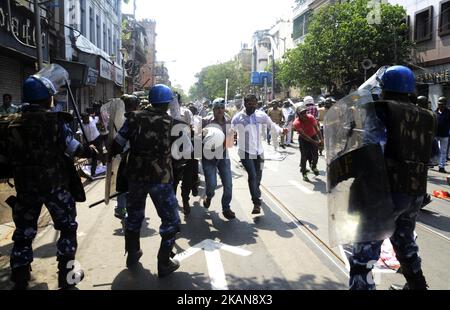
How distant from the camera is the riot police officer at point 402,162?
121 inches

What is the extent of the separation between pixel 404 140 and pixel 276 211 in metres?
3.90

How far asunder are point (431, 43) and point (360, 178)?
19.5m

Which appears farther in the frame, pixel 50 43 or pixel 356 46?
pixel 356 46

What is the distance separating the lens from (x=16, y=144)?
12.0 ft

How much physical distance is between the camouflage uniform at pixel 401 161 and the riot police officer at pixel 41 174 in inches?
99.3

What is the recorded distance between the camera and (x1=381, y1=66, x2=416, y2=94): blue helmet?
3205 millimetres

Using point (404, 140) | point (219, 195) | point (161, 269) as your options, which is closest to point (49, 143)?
point (161, 269)

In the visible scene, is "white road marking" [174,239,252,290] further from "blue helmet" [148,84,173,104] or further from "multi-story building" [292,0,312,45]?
"multi-story building" [292,0,312,45]

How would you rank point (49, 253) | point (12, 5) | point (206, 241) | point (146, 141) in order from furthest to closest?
point (12, 5) → point (206, 241) → point (49, 253) → point (146, 141)

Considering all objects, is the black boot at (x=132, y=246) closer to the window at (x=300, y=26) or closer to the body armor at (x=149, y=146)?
the body armor at (x=149, y=146)

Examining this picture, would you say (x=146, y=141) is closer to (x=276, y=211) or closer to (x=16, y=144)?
(x=16, y=144)

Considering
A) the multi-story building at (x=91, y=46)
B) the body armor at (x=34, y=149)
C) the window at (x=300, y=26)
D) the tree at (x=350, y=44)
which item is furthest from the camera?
the window at (x=300, y=26)

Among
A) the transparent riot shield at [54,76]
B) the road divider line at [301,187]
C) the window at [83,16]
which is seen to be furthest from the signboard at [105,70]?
the transparent riot shield at [54,76]

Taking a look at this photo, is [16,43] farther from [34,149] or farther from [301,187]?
[34,149]
